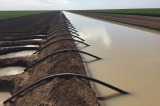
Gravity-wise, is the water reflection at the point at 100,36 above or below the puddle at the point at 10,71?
below

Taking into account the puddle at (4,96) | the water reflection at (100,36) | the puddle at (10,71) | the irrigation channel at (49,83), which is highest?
the irrigation channel at (49,83)

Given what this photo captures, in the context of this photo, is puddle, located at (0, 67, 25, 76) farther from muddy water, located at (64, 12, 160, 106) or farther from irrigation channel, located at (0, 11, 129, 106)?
muddy water, located at (64, 12, 160, 106)

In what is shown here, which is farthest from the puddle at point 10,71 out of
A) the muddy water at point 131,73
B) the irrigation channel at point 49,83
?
the muddy water at point 131,73

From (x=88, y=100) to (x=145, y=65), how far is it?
4.09 m

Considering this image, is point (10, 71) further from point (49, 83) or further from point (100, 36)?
point (100, 36)

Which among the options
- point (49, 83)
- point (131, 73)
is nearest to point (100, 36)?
point (131, 73)

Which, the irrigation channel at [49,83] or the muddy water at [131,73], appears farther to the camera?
the muddy water at [131,73]

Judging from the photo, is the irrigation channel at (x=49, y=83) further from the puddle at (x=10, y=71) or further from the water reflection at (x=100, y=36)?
the water reflection at (x=100, y=36)

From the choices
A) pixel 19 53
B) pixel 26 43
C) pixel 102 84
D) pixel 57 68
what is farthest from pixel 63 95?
pixel 26 43

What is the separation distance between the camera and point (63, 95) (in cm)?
575

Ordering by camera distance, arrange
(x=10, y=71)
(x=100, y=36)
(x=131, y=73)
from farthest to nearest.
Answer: (x=100, y=36) < (x=10, y=71) < (x=131, y=73)

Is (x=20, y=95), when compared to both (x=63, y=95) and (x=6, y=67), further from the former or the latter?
(x=6, y=67)

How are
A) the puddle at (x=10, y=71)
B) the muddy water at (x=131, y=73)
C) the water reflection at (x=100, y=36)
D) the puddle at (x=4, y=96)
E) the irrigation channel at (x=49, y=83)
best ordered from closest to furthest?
the irrigation channel at (x=49, y=83) < the muddy water at (x=131, y=73) < the puddle at (x=4, y=96) < the puddle at (x=10, y=71) < the water reflection at (x=100, y=36)

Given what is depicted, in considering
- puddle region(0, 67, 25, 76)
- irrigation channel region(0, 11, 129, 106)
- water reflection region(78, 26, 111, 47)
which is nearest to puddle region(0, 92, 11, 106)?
irrigation channel region(0, 11, 129, 106)
